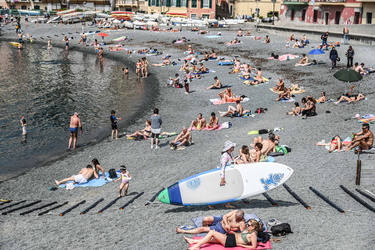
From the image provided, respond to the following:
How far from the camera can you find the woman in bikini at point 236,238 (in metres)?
10.1

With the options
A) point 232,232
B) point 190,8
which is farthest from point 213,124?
point 190,8

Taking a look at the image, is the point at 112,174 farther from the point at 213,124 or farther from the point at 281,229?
the point at 281,229

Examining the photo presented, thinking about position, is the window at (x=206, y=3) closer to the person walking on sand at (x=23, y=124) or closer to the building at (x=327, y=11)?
the building at (x=327, y=11)

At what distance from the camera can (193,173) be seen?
16.5 m

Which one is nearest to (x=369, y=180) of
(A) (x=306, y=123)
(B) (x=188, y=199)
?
(B) (x=188, y=199)

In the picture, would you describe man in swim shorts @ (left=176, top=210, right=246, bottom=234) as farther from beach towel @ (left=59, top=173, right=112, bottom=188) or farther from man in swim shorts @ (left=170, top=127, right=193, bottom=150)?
man in swim shorts @ (left=170, top=127, right=193, bottom=150)

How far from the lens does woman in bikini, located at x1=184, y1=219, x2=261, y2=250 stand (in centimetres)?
1010

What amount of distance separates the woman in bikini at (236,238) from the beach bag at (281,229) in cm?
58

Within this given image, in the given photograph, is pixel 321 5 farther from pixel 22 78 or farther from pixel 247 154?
pixel 247 154

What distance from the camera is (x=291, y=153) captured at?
58.3 feet

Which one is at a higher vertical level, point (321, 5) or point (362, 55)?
point (321, 5)

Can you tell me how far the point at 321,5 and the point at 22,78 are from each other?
40.0 metres

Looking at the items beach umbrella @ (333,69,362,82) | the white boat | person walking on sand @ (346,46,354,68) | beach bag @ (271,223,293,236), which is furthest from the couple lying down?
the white boat

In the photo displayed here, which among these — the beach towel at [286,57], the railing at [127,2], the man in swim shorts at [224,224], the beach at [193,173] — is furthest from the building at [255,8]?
the man in swim shorts at [224,224]
